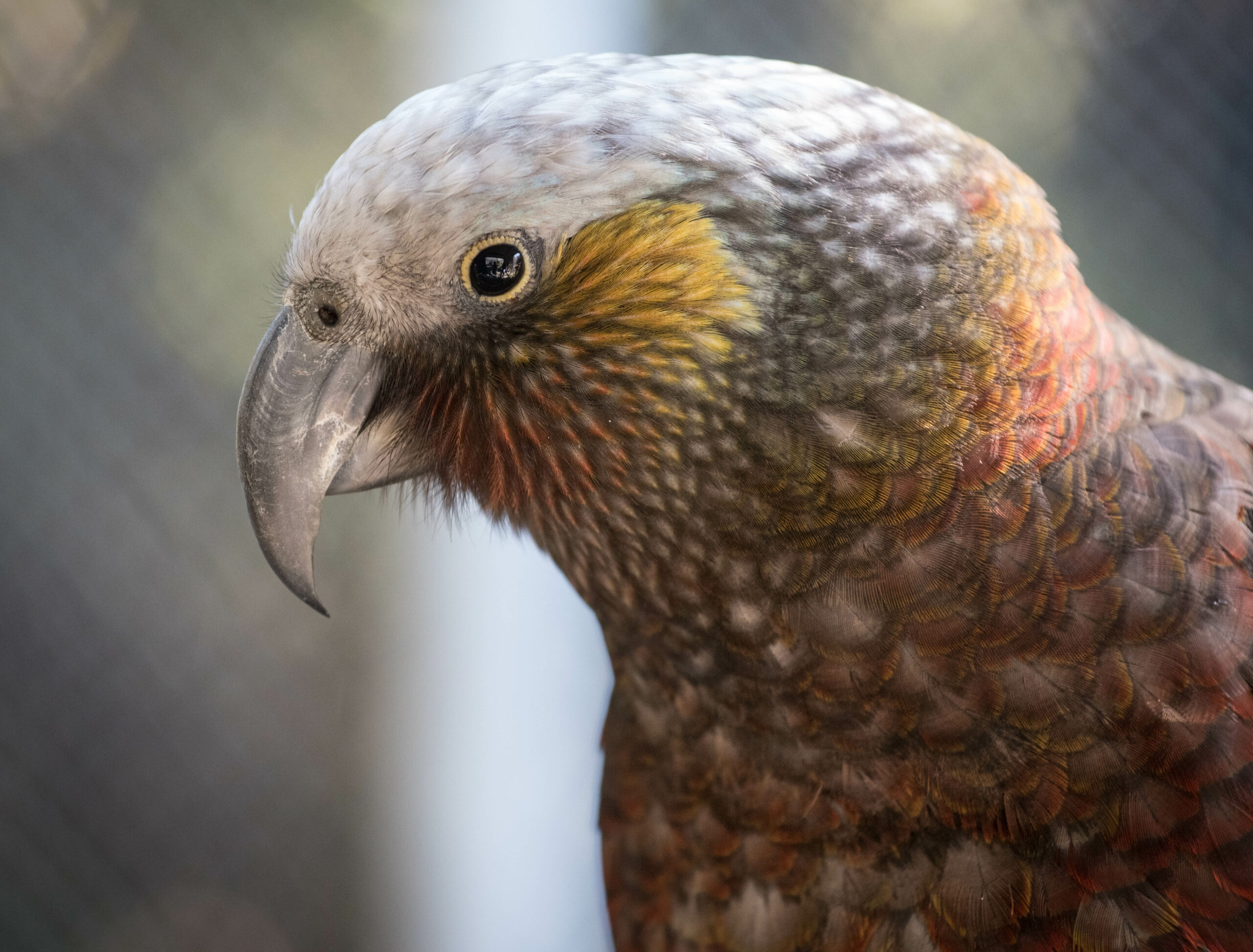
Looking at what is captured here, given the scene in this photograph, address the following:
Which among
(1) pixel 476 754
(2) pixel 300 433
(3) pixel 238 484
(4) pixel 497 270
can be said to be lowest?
(1) pixel 476 754

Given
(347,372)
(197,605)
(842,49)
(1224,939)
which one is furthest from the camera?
(197,605)

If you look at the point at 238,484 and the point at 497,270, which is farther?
the point at 238,484

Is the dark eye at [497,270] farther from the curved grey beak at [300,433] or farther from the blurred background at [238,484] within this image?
the blurred background at [238,484]

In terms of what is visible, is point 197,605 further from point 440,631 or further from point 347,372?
point 347,372

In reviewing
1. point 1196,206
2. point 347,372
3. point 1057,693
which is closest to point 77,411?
point 347,372

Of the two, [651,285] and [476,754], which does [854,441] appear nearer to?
[651,285]

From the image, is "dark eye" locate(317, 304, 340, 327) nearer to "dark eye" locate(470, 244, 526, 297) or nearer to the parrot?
the parrot

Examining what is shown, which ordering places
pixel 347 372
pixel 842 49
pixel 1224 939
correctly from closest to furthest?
pixel 1224 939
pixel 347 372
pixel 842 49

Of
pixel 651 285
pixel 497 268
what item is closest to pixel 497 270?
pixel 497 268

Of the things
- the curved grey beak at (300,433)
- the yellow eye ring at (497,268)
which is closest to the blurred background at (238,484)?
the curved grey beak at (300,433)
